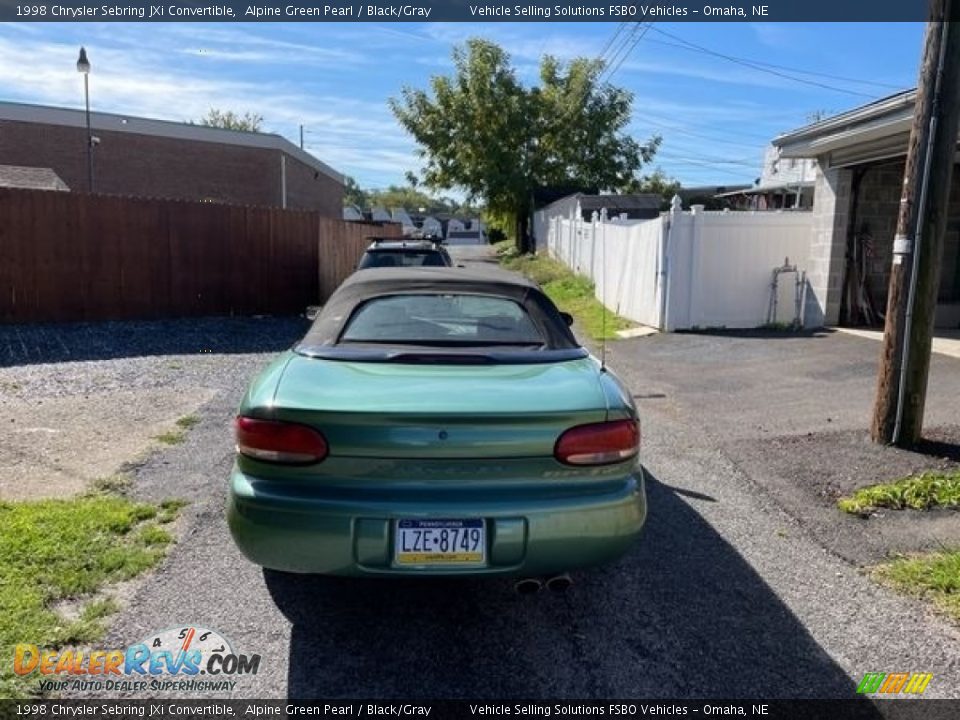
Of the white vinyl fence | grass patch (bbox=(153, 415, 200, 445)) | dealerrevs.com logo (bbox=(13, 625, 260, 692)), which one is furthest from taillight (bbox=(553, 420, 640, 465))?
the white vinyl fence

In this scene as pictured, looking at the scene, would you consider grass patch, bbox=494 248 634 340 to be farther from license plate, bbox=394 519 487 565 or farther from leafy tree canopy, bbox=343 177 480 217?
leafy tree canopy, bbox=343 177 480 217

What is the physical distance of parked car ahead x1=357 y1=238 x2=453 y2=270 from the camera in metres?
10.5

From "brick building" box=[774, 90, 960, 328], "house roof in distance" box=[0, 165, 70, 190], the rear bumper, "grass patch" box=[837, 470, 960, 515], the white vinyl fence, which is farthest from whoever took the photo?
"house roof in distance" box=[0, 165, 70, 190]

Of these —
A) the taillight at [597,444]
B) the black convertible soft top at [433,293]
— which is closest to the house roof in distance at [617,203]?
the black convertible soft top at [433,293]

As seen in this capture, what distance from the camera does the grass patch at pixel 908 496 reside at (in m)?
4.57

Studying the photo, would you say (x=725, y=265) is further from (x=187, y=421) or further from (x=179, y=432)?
(x=179, y=432)

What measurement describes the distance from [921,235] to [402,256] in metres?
6.98

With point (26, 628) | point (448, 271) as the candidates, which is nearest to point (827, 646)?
point (448, 271)

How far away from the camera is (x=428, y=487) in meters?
2.79

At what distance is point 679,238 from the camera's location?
1155cm

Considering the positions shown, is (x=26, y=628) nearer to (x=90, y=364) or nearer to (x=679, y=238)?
(x=90, y=364)

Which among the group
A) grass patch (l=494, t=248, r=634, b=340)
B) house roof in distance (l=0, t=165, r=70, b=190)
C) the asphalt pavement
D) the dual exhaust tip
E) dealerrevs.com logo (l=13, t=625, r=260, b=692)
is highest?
house roof in distance (l=0, t=165, r=70, b=190)

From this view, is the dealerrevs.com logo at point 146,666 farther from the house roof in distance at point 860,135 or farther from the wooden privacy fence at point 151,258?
the wooden privacy fence at point 151,258

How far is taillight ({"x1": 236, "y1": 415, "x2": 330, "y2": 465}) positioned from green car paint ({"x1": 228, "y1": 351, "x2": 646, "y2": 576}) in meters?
0.03
